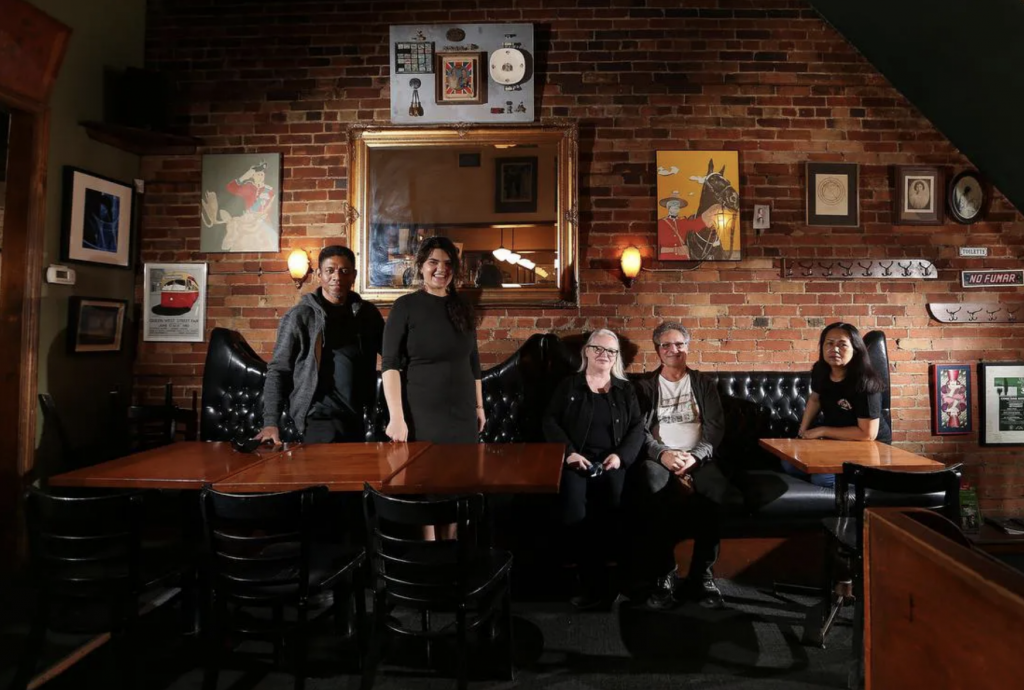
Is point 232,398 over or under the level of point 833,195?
under

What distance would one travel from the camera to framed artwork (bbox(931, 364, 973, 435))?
414 cm

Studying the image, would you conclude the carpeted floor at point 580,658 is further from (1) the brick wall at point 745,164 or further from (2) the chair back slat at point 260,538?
(1) the brick wall at point 745,164

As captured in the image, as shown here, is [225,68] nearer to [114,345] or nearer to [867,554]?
[114,345]

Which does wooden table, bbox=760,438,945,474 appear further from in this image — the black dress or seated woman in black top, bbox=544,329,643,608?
the black dress

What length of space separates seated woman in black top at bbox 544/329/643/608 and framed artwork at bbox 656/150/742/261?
1.16 meters

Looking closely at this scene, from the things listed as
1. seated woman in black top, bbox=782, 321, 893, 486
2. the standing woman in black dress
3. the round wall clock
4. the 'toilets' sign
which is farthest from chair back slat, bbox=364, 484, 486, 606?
the 'toilets' sign

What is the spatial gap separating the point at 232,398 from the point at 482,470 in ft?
7.72

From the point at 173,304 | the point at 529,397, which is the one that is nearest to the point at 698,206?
the point at 529,397

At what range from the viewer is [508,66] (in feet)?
13.7

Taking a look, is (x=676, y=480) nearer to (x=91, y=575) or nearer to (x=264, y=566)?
(x=264, y=566)

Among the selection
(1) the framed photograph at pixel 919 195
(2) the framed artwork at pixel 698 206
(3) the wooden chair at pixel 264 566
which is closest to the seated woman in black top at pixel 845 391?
(2) the framed artwork at pixel 698 206

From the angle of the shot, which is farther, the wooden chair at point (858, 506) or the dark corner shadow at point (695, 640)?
the dark corner shadow at point (695, 640)

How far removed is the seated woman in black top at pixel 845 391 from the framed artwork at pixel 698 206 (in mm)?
1100

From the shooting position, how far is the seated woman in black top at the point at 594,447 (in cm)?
297
